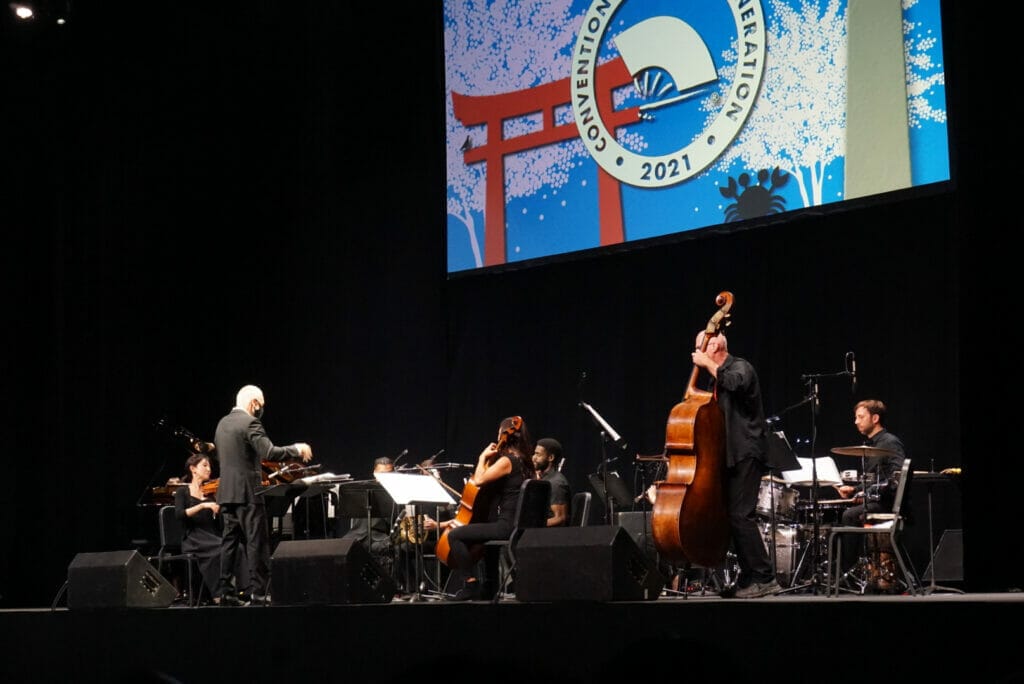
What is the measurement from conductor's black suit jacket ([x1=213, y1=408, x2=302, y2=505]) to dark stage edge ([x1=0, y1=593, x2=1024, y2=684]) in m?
1.57

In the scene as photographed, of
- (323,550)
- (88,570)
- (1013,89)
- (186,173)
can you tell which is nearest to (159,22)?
(186,173)

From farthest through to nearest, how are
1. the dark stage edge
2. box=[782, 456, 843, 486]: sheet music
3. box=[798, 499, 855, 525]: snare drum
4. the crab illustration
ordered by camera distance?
1. the crab illustration
2. box=[798, 499, 855, 525]: snare drum
3. box=[782, 456, 843, 486]: sheet music
4. the dark stage edge

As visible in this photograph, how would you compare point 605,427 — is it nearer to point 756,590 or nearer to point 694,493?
point 694,493

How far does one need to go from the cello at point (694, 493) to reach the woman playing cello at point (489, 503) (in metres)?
1.38

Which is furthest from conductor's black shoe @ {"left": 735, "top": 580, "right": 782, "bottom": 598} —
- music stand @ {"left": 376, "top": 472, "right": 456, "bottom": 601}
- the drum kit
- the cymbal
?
music stand @ {"left": 376, "top": 472, "right": 456, "bottom": 601}

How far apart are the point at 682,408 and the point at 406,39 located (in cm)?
662

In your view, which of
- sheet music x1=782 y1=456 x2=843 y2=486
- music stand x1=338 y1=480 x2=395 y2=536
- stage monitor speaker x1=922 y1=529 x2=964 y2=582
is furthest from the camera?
music stand x1=338 y1=480 x2=395 y2=536

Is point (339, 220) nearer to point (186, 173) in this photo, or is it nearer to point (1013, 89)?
point (186, 173)

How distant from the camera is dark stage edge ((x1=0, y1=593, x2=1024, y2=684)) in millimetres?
3898

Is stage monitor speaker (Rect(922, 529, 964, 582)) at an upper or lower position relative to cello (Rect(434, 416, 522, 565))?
lower

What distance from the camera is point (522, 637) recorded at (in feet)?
15.7

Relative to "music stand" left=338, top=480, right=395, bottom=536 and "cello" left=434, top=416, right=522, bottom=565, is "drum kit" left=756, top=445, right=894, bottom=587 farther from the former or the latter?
"music stand" left=338, top=480, right=395, bottom=536

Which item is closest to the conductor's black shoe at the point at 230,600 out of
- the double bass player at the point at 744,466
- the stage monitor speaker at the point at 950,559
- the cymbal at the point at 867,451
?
the double bass player at the point at 744,466

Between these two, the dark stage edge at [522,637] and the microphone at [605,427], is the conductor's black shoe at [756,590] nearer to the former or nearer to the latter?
the dark stage edge at [522,637]
